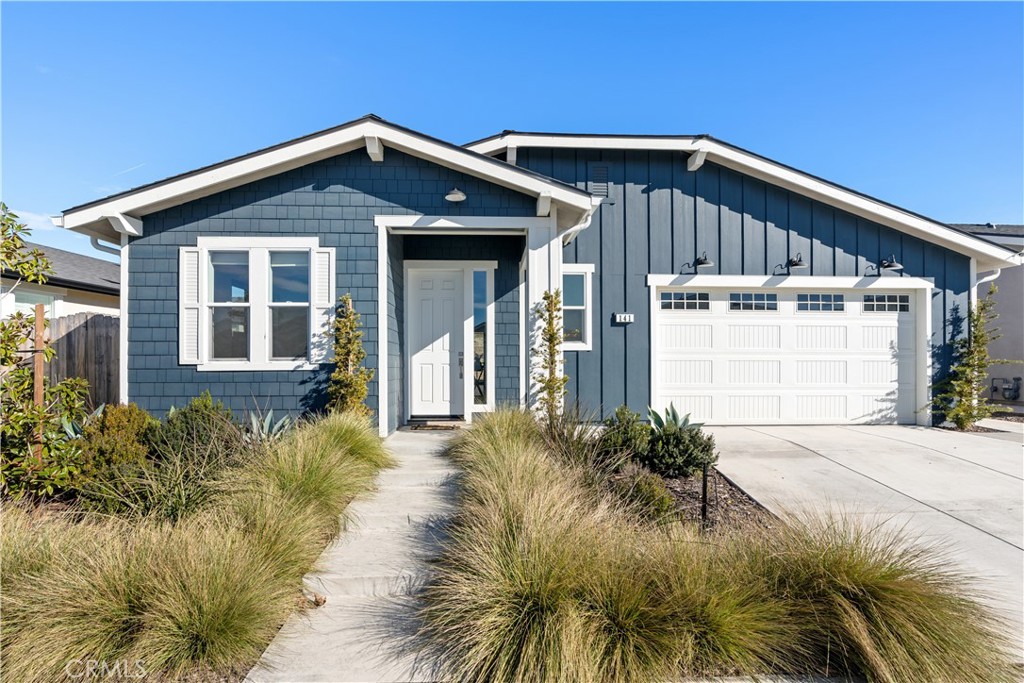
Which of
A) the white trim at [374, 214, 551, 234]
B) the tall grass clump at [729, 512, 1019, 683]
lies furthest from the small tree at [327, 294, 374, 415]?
the tall grass clump at [729, 512, 1019, 683]

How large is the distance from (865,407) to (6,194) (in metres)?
11.3

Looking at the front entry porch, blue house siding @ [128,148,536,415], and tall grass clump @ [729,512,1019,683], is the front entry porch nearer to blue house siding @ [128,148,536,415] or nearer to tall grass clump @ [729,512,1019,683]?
blue house siding @ [128,148,536,415]

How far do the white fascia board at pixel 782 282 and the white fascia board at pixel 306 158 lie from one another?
2.85 m

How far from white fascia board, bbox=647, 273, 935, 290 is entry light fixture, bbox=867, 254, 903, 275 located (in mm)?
159

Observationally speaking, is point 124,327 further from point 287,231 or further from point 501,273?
point 501,273

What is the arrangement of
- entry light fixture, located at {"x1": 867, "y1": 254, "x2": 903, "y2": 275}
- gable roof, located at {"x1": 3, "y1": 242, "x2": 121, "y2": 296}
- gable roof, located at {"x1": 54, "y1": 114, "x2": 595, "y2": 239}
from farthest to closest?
gable roof, located at {"x1": 3, "y1": 242, "x2": 121, "y2": 296} → entry light fixture, located at {"x1": 867, "y1": 254, "x2": 903, "y2": 275} → gable roof, located at {"x1": 54, "y1": 114, "x2": 595, "y2": 239}

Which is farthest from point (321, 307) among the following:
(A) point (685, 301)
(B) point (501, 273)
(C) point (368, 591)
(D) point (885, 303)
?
(D) point (885, 303)

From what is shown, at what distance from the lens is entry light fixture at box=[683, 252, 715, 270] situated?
795 cm

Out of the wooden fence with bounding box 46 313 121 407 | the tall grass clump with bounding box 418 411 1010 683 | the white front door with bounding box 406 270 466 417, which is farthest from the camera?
the white front door with bounding box 406 270 466 417

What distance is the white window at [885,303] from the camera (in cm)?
833

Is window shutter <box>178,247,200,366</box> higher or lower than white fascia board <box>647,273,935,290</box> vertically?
lower

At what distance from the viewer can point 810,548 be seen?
8.34 feet

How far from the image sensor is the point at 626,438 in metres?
4.55

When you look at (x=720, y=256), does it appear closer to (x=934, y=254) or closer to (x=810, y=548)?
(x=934, y=254)
